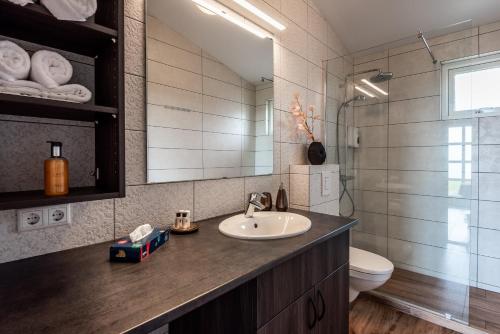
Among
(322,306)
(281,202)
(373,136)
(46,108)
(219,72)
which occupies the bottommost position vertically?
(322,306)

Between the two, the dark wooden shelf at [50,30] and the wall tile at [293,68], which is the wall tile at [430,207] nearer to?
the wall tile at [293,68]

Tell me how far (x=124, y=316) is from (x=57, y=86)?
642 mm

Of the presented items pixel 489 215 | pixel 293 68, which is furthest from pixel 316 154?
pixel 489 215

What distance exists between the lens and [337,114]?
242 cm

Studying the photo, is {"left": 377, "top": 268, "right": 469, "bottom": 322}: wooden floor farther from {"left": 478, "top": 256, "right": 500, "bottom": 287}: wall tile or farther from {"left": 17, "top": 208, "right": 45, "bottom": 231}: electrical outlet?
{"left": 17, "top": 208, "right": 45, "bottom": 231}: electrical outlet

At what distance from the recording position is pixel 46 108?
29.1 inches

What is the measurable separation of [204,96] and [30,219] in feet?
2.89

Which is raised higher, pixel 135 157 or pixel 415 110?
pixel 415 110

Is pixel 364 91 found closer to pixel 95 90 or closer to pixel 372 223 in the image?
pixel 372 223

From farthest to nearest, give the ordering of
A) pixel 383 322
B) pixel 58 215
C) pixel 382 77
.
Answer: pixel 382 77 < pixel 383 322 < pixel 58 215

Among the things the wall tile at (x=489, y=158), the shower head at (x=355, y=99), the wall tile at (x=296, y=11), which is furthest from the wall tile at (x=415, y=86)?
the wall tile at (x=296, y=11)

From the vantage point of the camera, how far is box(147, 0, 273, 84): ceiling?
119cm

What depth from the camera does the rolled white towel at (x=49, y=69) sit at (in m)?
0.69

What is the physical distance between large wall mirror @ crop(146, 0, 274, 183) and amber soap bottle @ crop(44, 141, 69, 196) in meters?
0.33
